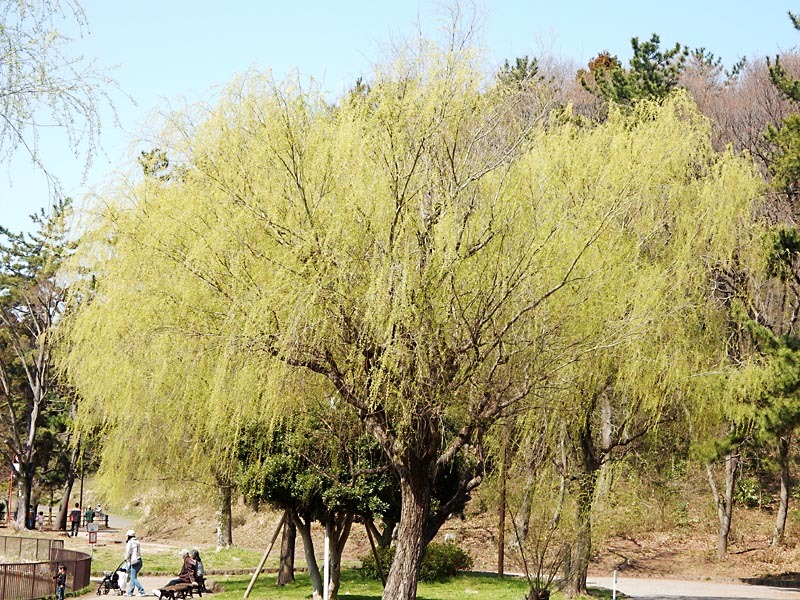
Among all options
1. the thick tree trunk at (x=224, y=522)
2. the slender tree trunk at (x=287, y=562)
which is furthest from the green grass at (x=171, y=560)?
the slender tree trunk at (x=287, y=562)

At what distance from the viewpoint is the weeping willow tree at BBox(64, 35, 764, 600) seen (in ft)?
36.5

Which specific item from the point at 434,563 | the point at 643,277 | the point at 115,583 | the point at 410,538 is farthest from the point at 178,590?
the point at 643,277

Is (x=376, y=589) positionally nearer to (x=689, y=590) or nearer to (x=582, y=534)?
(x=582, y=534)

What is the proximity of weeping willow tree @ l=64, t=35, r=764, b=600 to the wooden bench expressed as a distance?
4.68 m

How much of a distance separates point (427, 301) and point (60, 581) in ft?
33.7

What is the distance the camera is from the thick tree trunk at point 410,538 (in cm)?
1248

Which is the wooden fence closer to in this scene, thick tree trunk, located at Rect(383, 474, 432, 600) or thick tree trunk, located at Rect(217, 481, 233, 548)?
thick tree trunk, located at Rect(217, 481, 233, 548)

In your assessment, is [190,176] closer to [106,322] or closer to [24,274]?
[106,322]

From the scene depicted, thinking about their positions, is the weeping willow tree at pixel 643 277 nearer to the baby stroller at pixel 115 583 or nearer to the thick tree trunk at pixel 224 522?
the baby stroller at pixel 115 583

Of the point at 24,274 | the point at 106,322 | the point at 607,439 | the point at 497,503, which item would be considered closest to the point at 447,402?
the point at 106,322

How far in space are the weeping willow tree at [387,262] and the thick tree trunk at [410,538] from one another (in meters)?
0.02

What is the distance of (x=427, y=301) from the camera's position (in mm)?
11312

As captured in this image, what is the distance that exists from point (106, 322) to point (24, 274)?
87.5ft

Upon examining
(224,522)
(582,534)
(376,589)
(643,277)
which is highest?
(643,277)
